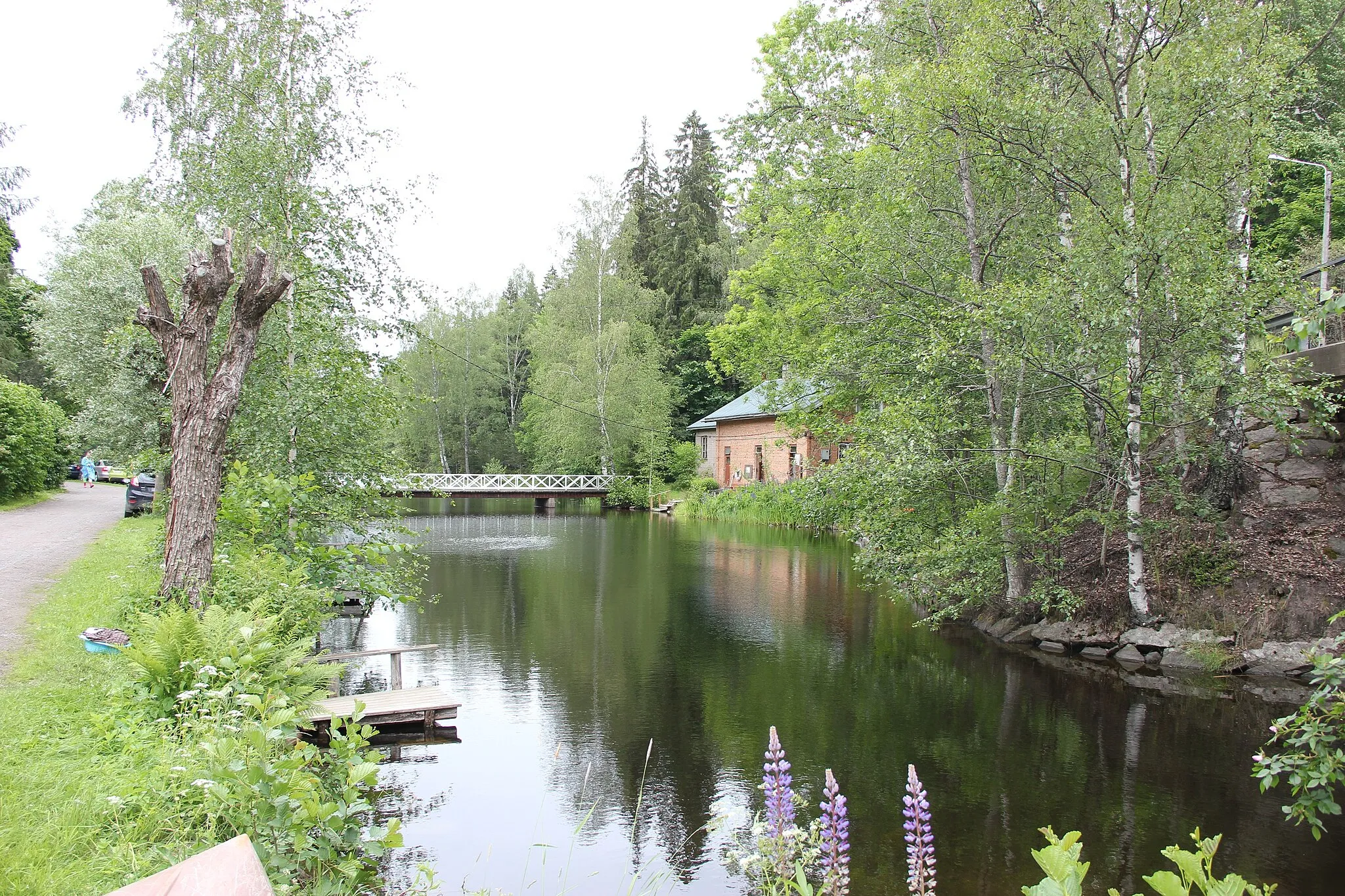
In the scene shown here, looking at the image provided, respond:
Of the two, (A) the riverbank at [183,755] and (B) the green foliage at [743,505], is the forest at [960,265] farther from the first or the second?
(B) the green foliage at [743,505]

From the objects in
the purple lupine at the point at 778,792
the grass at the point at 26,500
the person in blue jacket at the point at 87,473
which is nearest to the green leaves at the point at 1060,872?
the purple lupine at the point at 778,792

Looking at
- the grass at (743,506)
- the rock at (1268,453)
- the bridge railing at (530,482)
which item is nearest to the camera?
the rock at (1268,453)

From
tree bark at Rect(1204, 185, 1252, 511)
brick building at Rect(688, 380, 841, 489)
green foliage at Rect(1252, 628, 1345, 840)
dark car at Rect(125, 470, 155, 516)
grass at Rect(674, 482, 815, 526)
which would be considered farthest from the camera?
brick building at Rect(688, 380, 841, 489)

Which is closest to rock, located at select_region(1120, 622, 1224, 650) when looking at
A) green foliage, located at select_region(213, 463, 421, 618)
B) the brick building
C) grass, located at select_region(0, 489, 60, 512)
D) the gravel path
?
green foliage, located at select_region(213, 463, 421, 618)

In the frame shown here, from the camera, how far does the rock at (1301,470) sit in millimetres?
11445

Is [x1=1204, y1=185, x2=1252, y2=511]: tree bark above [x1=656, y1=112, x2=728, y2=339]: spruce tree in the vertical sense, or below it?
below

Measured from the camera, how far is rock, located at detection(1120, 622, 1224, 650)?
1104 cm

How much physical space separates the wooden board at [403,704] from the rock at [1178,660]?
886 cm

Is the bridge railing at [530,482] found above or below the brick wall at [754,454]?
below

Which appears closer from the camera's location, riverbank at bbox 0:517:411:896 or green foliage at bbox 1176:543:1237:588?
riverbank at bbox 0:517:411:896

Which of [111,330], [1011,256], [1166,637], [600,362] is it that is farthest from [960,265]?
[600,362]

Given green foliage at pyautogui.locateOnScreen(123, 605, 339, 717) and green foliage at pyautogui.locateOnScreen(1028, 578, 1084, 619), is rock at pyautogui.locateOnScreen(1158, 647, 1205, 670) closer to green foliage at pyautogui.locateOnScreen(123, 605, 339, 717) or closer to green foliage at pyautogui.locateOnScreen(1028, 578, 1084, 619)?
green foliage at pyautogui.locateOnScreen(1028, 578, 1084, 619)

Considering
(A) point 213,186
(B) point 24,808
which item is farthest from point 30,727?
(A) point 213,186

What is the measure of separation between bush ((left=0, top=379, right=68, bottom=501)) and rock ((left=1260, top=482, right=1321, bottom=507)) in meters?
24.9
